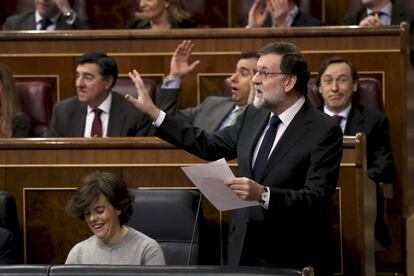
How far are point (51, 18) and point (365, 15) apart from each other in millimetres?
1208

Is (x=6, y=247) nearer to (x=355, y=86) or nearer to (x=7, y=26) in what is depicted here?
(x=355, y=86)

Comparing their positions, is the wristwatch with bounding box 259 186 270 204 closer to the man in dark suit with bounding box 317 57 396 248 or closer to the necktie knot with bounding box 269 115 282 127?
the necktie knot with bounding box 269 115 282 127

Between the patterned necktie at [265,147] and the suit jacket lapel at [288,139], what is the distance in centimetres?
2

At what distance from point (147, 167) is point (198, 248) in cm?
31

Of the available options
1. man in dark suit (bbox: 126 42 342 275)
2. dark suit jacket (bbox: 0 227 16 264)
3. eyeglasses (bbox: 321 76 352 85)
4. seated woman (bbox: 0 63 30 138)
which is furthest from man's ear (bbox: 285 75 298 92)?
seated woman (bbox: 0 63 30 138)

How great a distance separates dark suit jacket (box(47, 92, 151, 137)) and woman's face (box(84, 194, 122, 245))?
37.3 inches

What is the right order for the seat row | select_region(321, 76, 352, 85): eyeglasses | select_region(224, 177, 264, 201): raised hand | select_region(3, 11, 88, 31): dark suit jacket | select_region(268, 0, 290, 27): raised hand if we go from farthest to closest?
select_region(3, 11, 88, 31): dark suit jacket, select_region(268, 0, 290, 27): raised hand, the seat row, select_region(321, 76, 352, 85): eyeglasses, select_region(224, 177, 264, 201): raised hand

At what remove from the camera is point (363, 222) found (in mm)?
2523

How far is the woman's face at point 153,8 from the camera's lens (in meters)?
3.95

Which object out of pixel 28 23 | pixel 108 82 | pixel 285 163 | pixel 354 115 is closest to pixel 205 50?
pixel 108 82

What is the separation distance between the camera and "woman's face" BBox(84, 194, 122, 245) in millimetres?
2318

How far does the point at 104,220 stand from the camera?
2.32 meters

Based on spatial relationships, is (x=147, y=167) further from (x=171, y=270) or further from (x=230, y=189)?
(x=171, y=270)

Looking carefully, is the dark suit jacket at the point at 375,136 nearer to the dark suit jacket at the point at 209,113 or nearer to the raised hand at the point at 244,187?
the dark suit jacket at the point at 209,113
